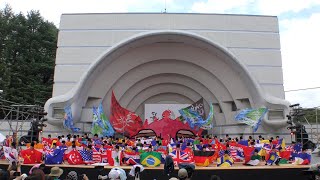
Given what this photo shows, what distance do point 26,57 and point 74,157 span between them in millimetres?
25248

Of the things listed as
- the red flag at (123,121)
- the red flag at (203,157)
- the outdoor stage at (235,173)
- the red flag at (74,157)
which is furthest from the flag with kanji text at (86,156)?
the red flag at (123,121)

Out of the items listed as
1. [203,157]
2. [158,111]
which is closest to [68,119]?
[158,111]

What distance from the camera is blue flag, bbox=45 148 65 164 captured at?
44.3 feet

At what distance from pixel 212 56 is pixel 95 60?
A: 9.16 meters

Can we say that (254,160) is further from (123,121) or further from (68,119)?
(68,119)

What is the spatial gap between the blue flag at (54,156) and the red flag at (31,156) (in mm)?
401

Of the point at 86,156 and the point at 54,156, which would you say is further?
the point at 86,156

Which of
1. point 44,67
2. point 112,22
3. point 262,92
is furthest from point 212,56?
point 44,67

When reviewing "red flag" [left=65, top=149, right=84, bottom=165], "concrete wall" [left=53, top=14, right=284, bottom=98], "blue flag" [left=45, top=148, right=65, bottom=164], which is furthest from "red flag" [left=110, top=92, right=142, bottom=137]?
"blue flag" [left=45, top=148, right=65, bottom=164]

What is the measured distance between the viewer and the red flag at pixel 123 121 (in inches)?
953

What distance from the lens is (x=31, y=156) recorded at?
1348 centimetres

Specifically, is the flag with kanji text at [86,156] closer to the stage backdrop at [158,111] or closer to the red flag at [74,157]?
the red flag at [74,157]

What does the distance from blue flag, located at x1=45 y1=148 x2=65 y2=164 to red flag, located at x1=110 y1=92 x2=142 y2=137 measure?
10397 millimetres

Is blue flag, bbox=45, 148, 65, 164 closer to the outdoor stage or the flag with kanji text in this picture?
the flag with kanji text
